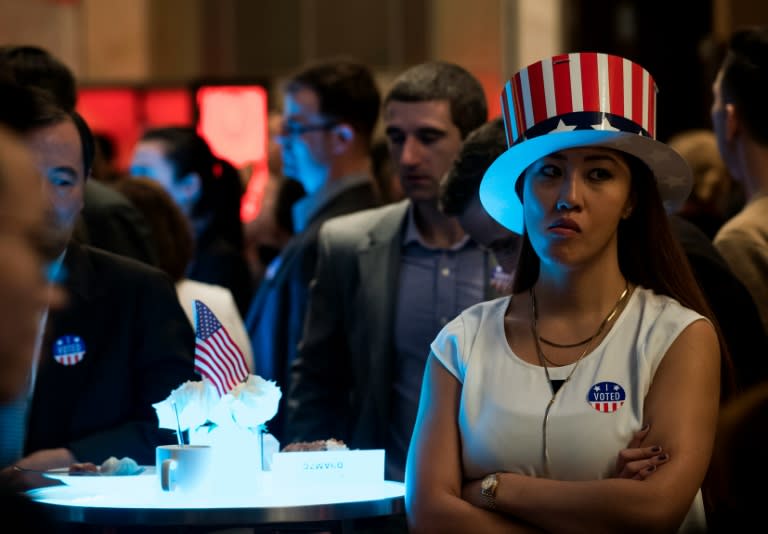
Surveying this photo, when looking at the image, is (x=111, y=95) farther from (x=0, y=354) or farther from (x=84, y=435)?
(x=0, y=354)

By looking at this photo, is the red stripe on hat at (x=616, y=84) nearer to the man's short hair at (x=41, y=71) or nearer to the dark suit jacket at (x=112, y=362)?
the dark suit jacket at (x=112, y=362)

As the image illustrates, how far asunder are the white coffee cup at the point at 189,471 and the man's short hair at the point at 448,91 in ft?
6.23

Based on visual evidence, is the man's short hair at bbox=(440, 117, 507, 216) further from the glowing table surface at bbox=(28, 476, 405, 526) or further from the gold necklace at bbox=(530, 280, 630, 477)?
the glowing table surface at bbox=(28, 476, 405, 526)

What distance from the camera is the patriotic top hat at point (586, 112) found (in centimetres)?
330

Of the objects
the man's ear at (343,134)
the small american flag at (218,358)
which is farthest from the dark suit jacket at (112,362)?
the man's ear at (343,134)

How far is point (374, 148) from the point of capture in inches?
276

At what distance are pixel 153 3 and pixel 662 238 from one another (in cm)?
1405

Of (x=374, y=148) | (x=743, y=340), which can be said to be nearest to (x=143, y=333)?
(x=743, y=340)

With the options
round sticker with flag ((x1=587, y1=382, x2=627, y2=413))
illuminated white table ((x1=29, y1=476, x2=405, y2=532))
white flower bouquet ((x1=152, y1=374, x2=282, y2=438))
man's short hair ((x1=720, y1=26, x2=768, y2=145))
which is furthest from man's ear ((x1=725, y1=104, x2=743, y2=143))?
white flower bouquet ((x1=152, y1=374, x2=282, y2=438))

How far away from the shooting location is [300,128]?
19.8 feet

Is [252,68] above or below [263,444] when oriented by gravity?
above

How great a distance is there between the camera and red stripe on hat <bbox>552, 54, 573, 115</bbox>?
334 centimetres

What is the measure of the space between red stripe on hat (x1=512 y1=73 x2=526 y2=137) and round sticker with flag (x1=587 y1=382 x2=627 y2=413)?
684 millimetres

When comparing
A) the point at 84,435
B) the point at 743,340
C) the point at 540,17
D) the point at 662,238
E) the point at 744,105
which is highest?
the point at 540,17
